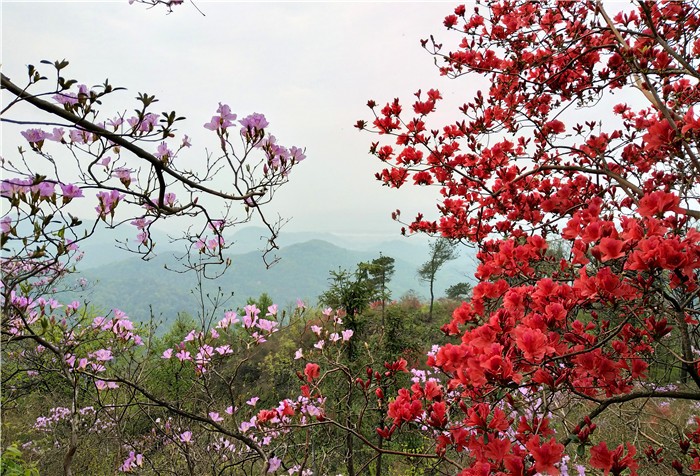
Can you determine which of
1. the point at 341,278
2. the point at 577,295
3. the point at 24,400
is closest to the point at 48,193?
the point at 577,295

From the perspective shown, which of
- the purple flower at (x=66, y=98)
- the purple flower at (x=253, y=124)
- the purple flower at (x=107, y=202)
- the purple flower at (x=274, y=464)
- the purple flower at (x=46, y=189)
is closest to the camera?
the purple flower at (x=66, y=98)

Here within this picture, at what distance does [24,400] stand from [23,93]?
430 inches

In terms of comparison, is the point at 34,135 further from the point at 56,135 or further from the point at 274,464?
the point at 274,464

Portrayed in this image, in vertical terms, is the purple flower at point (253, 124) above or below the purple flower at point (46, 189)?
above

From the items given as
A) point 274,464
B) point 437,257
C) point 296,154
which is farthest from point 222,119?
point 437,257

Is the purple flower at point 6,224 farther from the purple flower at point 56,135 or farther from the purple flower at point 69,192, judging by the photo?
the purple flower at point 56,135

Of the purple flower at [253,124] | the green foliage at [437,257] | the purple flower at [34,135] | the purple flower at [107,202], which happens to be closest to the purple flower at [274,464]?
the purple flower at [107,202]

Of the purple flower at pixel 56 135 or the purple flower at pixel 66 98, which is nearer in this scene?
the purple flower at pixel 66 98

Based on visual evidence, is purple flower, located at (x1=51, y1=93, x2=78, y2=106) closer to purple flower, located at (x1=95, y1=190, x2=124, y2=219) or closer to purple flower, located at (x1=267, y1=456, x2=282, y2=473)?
purple flower, located at (x1=95, y1=190, x2=124, y2=219)

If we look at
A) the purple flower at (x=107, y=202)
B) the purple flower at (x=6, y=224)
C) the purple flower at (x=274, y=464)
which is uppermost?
the purple flower at (x=107, y=202)

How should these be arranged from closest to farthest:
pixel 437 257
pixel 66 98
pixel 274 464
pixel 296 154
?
pixel 66 98 < pixel 296 154 < pixel 274 464 < pixel 437 257

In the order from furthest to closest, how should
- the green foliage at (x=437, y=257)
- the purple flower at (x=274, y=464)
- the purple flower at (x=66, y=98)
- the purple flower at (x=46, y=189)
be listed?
the green foliage at (x=437, y=257)
the purple flower at (x=274, y=464)
the purple flower at (x=46, y=189)
the purple flower at (x=66, y=98)

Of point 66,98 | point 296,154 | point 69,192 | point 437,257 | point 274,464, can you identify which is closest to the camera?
point 66,98

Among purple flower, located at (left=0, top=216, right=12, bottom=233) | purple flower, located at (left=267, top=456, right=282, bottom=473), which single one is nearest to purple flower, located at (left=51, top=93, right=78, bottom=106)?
purple flower, located at (left=0, top=216, right=12, bottom=233)
